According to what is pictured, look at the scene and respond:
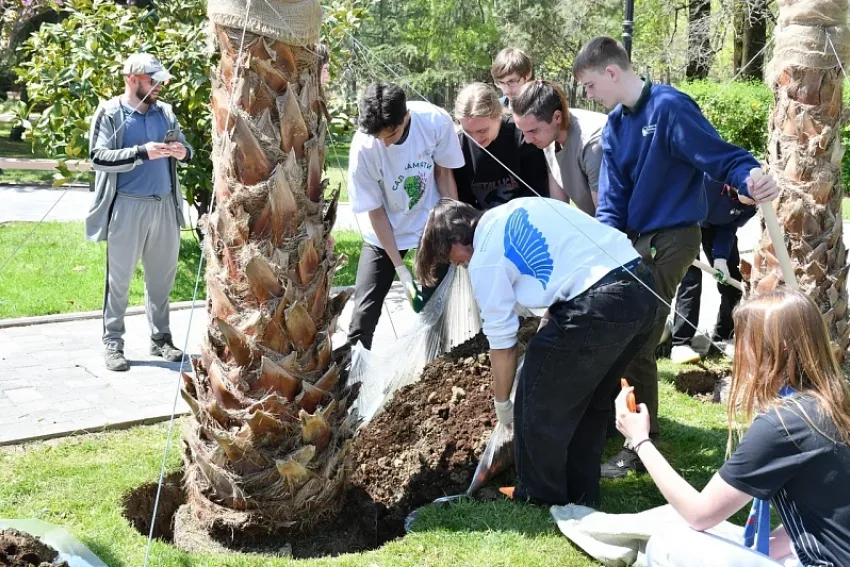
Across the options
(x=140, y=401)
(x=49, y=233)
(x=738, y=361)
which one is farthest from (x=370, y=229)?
(x=49, y=233)

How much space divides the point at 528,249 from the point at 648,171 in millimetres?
986

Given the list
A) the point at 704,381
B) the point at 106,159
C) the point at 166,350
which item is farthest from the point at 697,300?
the point at 106,159

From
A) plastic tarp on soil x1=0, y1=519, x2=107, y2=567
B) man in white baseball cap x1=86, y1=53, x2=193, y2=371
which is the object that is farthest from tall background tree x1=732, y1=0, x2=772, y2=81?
plastic tarp on soil x1=0, y1=519, x2=107, y2=567

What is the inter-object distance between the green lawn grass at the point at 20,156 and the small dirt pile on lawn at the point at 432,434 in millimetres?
10039

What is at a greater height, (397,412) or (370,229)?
(370,229)

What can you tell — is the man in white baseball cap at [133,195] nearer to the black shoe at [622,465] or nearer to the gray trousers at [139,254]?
the gray trousers at [139,254]

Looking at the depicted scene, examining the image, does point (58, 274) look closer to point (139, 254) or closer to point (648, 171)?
point (139, 254)

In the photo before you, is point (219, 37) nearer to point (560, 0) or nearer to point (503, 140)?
point (503, 140)

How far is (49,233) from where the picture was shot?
1028 cm

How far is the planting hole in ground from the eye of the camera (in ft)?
11.9

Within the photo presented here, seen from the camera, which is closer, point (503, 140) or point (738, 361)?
point (738, 361)

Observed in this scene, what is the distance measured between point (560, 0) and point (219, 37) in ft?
80.4

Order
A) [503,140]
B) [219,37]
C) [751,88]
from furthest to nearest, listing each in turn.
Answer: [751,88]
[503,140]
[219,37]

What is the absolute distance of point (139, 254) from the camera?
19.3ft
